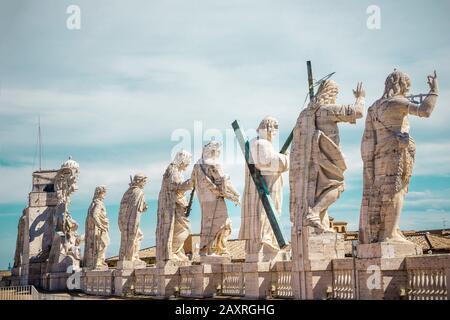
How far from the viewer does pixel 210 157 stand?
21812 millimetres

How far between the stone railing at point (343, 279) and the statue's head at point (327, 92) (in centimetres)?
369

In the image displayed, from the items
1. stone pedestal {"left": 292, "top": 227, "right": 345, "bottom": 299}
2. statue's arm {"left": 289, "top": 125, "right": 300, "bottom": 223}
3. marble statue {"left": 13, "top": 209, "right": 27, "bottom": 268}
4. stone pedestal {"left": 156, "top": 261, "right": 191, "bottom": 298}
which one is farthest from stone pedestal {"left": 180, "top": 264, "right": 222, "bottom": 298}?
marble statue {"left": 13, "top": 209, "right": 27, "bottom": 268}

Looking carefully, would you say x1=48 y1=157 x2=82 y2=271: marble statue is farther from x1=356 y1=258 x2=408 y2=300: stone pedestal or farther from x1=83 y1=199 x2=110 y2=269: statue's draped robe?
x1=356 y1=258 x2=408 y2=300: stone pedestal

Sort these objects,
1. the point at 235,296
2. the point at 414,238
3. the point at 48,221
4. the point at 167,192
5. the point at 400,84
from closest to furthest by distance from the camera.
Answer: the point at 400,84 → the point at 235,296 → the point at 167,192 → the point at 414,238 → the point at 48,221

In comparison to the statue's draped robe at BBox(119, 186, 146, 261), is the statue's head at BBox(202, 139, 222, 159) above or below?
above

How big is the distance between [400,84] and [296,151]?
11.6ft

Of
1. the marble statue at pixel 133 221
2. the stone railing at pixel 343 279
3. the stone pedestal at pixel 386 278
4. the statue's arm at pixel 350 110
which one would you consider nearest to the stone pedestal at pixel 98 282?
the marble statue at pixel 133 221

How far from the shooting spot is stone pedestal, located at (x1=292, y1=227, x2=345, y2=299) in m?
15.1

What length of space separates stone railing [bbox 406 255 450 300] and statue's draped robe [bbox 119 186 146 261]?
14.6 m

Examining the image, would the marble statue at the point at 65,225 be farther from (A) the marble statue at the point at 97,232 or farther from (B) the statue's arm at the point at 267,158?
(B) the statue's arm at the point at 267,158

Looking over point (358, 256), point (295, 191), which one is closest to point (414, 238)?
point (295, 191)

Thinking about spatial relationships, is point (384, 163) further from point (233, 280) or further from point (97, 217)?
point (97, 217)

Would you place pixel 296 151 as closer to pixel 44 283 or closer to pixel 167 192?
→ pixel 167 192

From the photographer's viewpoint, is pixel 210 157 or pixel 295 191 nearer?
pixel 295 191
